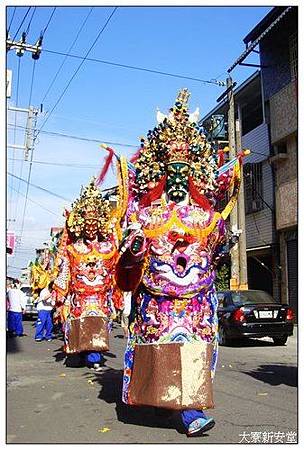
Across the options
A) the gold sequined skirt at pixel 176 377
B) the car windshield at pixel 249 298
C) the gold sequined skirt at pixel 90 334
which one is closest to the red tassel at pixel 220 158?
the gold sequined skirt at pixel 176 377

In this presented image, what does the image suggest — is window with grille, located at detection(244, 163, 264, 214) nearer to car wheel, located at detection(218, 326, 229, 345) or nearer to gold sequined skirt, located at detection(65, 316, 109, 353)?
car wheel, located at detection(218, 326, 229, 345)

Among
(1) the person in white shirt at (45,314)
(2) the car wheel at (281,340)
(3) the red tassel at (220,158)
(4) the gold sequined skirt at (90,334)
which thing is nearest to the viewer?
(3) the red tassel at (220,158)

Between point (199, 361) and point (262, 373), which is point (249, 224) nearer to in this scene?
point (262, 373)

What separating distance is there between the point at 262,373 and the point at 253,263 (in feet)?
37.8

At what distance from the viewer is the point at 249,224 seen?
18312 mm

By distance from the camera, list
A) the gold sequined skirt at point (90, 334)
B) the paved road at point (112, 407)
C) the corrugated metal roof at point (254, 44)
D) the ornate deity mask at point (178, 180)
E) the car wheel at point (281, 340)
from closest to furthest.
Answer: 1. the paved road at point (112, 407)
2. the ornate deity mask at point (178, 180)
3. the gold sequined skirt at point (90, 334)
4. the car wheel at point (281, 340)
5. the corrugated metal roof at point (254, 44)

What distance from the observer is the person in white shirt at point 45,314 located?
7607 millimetres

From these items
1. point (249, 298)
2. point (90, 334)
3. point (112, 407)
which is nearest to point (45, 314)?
point (90, 334)

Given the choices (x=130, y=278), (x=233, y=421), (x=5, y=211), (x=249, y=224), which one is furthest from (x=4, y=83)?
(x=249, y=224)

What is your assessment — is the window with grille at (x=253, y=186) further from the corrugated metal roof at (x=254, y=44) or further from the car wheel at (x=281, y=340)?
the car wheel at (x=281, y=340)

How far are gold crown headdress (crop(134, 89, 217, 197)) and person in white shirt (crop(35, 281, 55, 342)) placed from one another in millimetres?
3377

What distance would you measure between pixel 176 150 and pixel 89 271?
3.14 m

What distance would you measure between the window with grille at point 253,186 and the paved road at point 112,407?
32.7ft

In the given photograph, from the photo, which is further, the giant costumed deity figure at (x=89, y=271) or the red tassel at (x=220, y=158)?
the giant costumed deity figure at (x=89, y=271)
